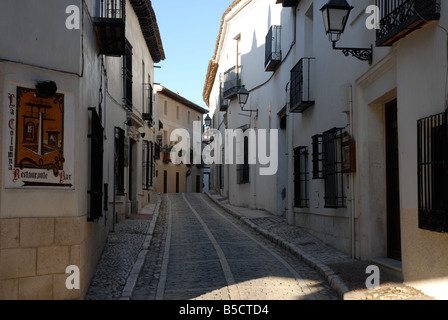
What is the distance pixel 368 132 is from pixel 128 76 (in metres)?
8.77

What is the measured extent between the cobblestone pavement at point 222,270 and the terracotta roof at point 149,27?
304 inches

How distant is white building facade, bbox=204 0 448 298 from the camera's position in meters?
6.09

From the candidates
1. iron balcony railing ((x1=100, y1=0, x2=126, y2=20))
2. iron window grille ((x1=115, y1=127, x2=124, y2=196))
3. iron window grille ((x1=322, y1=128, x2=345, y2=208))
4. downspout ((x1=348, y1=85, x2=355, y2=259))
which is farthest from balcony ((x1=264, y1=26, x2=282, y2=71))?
downspout ((x1=348, y1=85, x2=355, y2=259))

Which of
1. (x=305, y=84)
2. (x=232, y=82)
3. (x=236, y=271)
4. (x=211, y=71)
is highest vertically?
(x=211, y=71)

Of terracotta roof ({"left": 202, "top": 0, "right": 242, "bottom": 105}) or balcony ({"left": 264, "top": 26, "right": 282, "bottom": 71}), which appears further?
terracotta roof ({"left": 202, "top": 0, "right": 242, "bottom": 105})

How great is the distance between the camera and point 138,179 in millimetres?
18422

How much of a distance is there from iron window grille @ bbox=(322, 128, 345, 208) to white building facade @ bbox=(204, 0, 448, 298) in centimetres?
2

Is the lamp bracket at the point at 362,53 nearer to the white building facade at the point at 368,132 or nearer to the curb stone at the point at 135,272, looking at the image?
the white building facade at the point at 368,132

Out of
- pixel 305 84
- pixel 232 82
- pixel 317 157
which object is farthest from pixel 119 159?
pixel 232 82

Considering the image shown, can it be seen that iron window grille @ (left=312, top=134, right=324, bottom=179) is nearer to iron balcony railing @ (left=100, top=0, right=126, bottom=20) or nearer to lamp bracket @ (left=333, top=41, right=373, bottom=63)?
lamp bracket @ (left=333, top=41, right=373, bottom=63)

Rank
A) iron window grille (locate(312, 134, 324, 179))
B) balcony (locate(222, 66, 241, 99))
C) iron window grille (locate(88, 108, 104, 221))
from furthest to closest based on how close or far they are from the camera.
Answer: balcony (locate(222, 66, 241, 99)) < iron window grille (locate(312, 134, 324, 179)) < iron window grille (locate(88, 108, 104, 221))

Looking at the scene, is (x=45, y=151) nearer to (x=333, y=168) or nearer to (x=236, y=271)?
(x=236, y=271)

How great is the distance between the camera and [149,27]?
19406 millimetres
